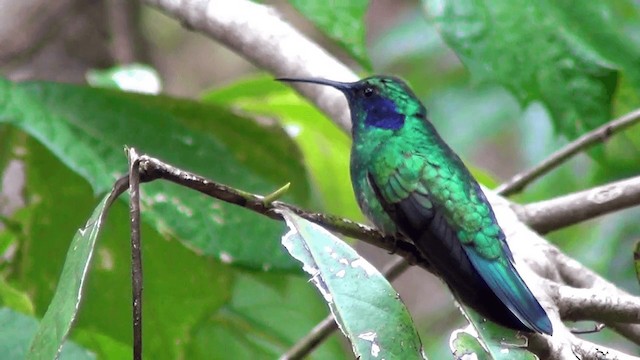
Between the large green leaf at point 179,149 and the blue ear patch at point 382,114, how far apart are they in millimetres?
332

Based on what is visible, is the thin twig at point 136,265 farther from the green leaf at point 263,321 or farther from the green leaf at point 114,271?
the green leaf at point 263,321

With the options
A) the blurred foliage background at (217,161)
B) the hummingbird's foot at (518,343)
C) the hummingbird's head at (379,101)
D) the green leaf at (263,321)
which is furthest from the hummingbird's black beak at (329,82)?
the hummingbird's foot at (518,343)

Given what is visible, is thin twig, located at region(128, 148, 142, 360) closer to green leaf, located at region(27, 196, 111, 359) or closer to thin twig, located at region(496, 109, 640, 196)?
green leaf, located at region(27, 196, 111, 359)

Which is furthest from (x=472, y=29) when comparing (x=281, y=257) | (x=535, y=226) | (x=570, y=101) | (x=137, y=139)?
(x=137, y=139)

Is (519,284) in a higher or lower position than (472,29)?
lower

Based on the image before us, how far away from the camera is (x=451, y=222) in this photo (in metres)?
2.40

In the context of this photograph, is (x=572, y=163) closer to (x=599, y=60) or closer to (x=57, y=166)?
(x=599, y=60)

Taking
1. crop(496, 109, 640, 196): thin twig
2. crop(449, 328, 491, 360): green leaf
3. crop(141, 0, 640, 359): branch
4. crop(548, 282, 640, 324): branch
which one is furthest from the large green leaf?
crop(449, 328, 491, 360): green leaf

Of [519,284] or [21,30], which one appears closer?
[519,284]

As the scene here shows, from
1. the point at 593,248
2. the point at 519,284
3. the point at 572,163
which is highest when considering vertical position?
the point at 572,163

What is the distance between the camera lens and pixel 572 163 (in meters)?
4.48

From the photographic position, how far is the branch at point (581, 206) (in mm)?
2498

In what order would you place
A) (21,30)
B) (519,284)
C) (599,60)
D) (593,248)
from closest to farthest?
(519,284) → (599,60) → (21,30) → (593,248)

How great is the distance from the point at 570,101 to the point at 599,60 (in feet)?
0.42
